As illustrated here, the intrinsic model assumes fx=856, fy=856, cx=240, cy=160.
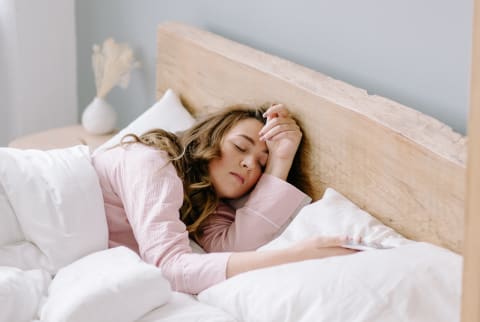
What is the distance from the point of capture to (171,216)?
1.77 m

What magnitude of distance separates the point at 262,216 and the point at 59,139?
1064mm

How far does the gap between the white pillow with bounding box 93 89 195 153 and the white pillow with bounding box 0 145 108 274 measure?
373mm

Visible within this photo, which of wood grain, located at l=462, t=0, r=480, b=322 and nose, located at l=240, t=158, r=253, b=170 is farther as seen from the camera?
nose, located at l=240, t=158, r=253, b=170

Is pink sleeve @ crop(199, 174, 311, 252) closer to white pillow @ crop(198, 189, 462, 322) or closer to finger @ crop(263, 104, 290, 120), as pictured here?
finger @ crop(263, 104, 290, 120)

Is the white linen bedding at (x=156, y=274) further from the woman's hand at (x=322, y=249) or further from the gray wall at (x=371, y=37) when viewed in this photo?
the gray wall at (x=371, y=37)

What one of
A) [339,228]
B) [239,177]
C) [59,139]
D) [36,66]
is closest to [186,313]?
[339,228]

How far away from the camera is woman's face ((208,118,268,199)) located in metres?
1.90

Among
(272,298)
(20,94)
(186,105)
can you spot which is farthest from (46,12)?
(272,298)

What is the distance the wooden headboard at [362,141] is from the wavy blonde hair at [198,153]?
0.10 m

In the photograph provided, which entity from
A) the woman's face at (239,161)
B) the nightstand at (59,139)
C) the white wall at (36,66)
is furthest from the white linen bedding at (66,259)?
the white wall at (36,66)

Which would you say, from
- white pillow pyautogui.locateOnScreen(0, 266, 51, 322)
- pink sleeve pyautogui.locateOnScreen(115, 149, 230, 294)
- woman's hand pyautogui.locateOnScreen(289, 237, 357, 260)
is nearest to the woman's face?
pink sleeve pyautogui.locateOnScreen(115, 149, 230, 294)

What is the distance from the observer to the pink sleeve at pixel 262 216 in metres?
1.86

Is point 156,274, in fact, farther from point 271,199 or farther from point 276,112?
point 276,112

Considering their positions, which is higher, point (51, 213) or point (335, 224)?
point (335, 224)
